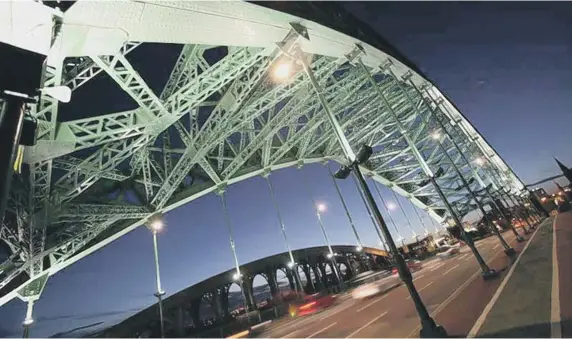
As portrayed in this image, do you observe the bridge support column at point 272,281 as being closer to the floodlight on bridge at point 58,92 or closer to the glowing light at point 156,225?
the glowing light at point 156,225

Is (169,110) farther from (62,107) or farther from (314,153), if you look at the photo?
(314,153)

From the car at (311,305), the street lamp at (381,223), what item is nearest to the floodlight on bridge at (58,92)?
the street lamp at (381,223)

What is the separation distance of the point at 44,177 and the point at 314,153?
816 inches

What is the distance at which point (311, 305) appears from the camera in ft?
88.5

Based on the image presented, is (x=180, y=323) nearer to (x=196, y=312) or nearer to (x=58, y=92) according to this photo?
(x=196, y=312)

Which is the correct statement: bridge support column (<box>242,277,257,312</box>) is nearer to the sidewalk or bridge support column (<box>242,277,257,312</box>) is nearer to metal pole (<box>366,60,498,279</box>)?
metal pole (<box>366,60,498,279</box>)

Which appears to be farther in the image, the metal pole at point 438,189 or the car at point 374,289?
the car at point 374,289

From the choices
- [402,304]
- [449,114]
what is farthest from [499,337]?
[449,114]

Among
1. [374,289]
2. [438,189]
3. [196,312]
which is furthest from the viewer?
[196,312]

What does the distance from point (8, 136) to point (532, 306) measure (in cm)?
1034

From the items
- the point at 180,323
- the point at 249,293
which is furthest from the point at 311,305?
the point at 180,323

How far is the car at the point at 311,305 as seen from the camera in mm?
23531

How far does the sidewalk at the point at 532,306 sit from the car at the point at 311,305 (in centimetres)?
1618

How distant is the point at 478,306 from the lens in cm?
807
